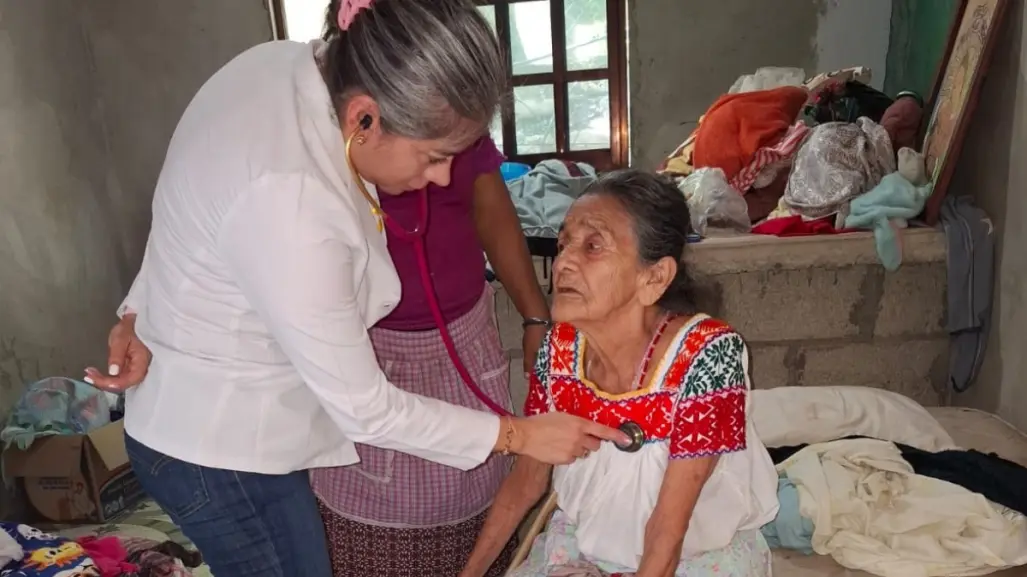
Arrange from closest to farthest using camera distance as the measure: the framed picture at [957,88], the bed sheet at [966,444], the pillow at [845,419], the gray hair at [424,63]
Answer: the gray hair at [424,63] < the bed sheet at [966,444] < the pillow at [845,419] < the framed picture at [957,88]

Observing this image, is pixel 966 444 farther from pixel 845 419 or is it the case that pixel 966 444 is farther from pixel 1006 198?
pixel 1006 198

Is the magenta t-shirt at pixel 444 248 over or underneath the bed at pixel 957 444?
over

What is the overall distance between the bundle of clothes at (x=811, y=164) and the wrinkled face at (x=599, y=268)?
163 centimetres

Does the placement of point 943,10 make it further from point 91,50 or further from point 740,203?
point 91,50

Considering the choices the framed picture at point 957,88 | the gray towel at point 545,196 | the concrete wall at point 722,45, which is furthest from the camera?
the concrete wall at point 722,45

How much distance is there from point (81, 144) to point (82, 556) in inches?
97.4

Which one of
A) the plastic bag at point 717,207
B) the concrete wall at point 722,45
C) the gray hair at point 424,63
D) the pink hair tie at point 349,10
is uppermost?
the concrete wall at point 722,45

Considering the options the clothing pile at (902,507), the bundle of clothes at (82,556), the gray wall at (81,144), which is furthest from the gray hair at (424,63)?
the gray wall at (81,144)

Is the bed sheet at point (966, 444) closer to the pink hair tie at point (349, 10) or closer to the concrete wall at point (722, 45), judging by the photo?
the pink hair tie at point (349, 10)

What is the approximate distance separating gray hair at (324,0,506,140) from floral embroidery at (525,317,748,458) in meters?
0.61

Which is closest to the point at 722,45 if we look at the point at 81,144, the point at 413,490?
the point at 81,144

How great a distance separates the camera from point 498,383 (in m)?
1.60

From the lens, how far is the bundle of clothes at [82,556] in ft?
6.76

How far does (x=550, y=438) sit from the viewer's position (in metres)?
1.27
